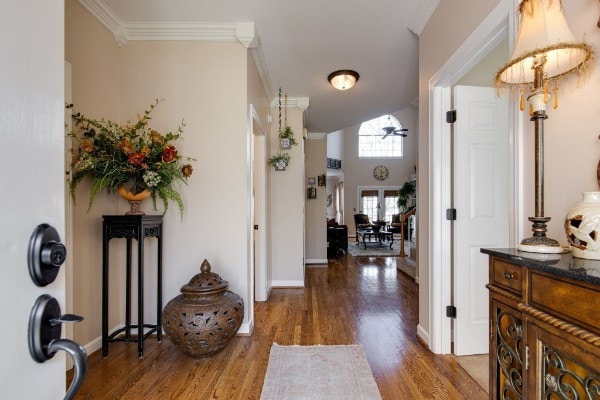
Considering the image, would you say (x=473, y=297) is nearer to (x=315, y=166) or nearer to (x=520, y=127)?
(x=520, y=127)

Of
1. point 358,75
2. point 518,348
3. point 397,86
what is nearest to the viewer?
point 518,348

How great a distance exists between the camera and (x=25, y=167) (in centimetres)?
46

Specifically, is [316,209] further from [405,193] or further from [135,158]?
[405,193]

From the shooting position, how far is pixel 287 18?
268 centimetres

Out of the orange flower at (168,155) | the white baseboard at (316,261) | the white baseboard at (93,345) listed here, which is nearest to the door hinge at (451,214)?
the orange flower at (168,155)

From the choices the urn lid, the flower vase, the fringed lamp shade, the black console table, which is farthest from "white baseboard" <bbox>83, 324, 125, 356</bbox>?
the fringed lamp shade

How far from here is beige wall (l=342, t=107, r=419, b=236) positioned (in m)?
13.2

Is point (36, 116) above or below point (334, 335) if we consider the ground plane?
above

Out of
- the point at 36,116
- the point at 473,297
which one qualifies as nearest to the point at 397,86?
the point at 473,297

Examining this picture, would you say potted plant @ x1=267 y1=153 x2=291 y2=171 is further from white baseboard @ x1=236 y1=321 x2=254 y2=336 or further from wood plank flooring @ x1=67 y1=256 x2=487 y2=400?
white baseboard @ x1=236 y1=321 x2=254 y2=336

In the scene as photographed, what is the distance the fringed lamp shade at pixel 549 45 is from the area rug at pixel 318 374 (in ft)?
6.19

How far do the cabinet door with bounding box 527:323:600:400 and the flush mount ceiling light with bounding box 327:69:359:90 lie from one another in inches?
128

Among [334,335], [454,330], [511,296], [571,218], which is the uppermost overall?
[571,218]

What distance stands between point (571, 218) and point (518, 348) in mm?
518
